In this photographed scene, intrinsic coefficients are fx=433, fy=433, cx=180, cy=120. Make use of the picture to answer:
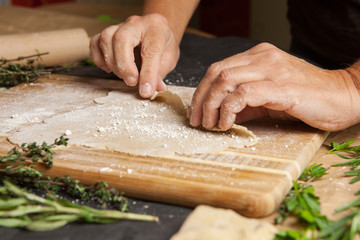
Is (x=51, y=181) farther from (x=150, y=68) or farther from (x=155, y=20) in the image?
(x=155, y=20)

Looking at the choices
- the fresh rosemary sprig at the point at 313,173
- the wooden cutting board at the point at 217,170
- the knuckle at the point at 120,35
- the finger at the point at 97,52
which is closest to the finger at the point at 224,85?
the wooden cutting board at the point at 217,170

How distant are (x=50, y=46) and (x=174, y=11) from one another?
68cm

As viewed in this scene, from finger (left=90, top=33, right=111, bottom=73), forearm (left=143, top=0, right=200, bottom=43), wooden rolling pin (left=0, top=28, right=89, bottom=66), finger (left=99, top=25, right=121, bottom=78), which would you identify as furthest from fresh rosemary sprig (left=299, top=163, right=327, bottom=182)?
wooden rolling pin (left=0, top=28, right=89, bottom=66)

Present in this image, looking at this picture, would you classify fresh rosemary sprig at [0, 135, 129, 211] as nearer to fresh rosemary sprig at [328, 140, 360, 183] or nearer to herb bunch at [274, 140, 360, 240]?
herb bunch at [274, 140, 360, 240]

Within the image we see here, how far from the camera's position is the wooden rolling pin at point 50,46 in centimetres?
217

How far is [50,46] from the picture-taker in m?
2.28

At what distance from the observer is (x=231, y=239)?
31.4 inches

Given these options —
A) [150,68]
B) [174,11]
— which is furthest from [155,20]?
[174,11]

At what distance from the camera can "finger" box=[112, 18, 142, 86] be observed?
1.64 metres

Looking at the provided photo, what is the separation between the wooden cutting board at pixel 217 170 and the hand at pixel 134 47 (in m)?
0.43

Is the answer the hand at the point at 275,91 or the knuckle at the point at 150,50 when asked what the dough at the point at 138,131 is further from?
the knuckle at the point at 150,50

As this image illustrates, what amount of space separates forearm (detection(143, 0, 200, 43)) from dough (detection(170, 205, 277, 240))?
1.33 metres

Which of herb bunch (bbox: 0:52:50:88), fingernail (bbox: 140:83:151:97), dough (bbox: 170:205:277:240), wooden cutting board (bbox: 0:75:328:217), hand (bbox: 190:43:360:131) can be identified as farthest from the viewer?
herb bunch (bbox: 0:52:50:88)

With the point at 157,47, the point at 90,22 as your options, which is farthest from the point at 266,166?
the point at 90,22
